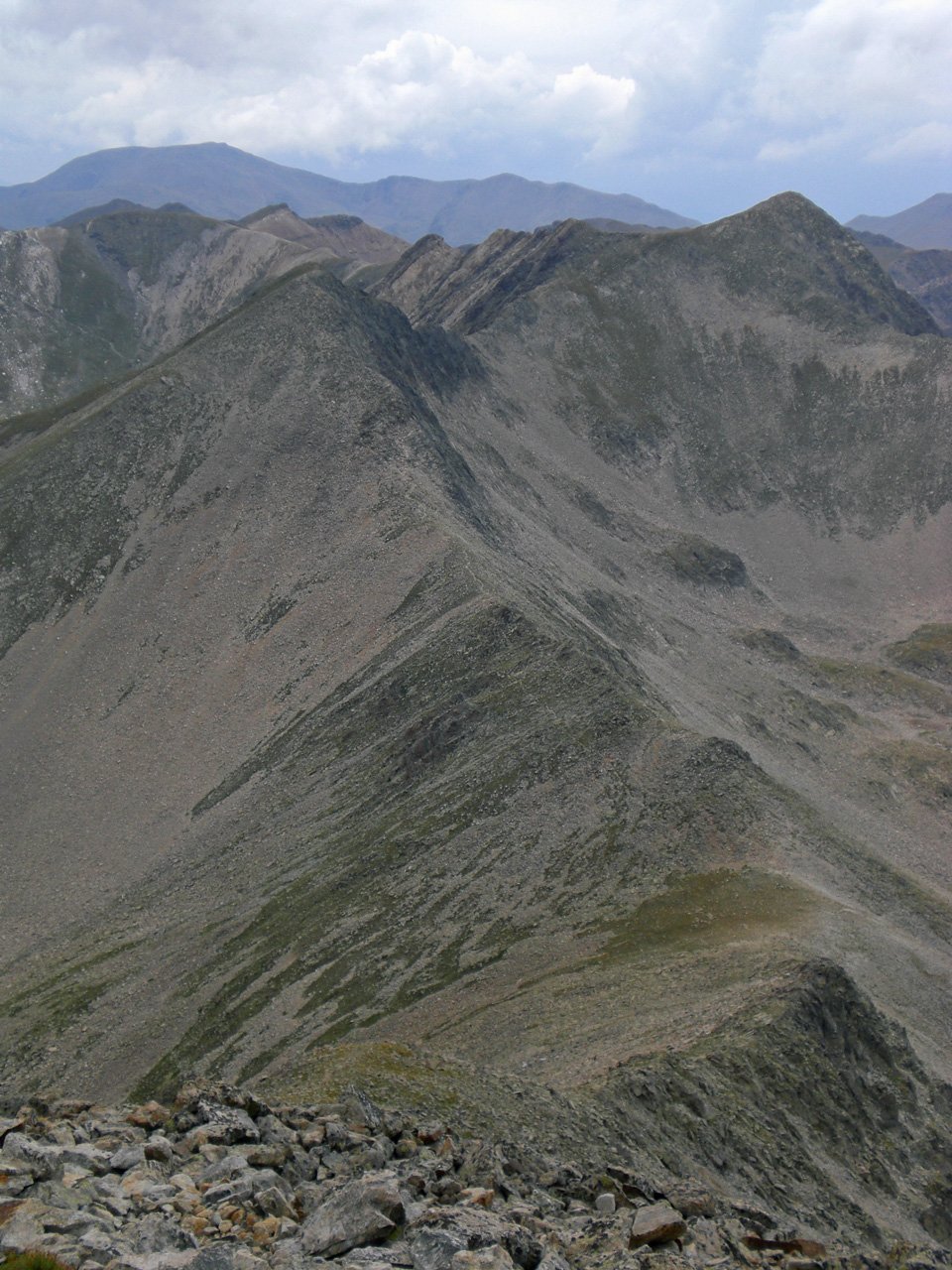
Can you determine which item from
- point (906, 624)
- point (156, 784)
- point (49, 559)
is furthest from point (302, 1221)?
A: point (906, 624)

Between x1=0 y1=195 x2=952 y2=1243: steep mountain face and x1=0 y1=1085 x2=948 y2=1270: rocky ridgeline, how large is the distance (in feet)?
22.4

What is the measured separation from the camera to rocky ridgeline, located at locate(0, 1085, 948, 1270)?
16109mm

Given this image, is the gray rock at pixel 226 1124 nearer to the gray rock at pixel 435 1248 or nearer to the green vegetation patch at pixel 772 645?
the gray rock at pixel 435 1248

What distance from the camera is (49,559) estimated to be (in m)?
88.8

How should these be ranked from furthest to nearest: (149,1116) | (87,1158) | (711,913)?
1. (711,913)
2. (149,1116)
3. (87,1158)

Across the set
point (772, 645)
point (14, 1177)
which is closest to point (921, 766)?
point (772, 645)

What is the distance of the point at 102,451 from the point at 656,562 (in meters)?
63.7

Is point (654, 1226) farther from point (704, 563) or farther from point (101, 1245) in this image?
point (704, 563)

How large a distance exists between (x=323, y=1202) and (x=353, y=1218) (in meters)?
1.44

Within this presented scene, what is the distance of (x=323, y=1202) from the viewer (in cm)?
1845

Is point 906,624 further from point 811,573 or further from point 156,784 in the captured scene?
point 156,784

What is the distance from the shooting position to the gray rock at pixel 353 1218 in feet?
55.0

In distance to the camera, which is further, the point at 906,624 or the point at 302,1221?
the point at 906,624

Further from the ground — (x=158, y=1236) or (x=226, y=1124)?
(x=158, y=1236)
